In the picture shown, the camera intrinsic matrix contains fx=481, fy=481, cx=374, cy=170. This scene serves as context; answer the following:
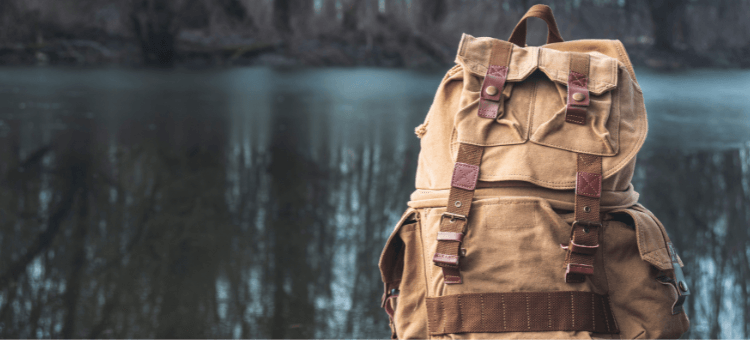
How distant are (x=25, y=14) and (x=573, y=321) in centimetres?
333

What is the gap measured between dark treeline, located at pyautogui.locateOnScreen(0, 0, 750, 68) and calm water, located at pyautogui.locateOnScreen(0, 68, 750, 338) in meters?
0.11

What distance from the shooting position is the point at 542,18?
0.69 metres

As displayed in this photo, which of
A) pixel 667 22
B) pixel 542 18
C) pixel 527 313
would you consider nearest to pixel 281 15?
pixel 667 22

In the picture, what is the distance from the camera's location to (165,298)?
2.18 meters

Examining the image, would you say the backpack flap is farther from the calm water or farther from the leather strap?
the calm water

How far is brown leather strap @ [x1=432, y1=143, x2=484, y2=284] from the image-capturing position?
22.7 inches

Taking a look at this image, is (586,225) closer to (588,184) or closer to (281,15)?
(588,184)

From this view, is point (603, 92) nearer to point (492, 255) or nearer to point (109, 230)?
point (492, 255)

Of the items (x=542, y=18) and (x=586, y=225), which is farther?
(x=542, y=18)

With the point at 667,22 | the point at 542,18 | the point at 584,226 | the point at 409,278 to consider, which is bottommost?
the point at 409,278

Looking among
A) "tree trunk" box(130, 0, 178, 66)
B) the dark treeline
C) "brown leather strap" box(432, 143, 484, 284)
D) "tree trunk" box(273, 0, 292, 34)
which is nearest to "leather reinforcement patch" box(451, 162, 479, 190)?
"brown leather strap" box(432, 143, 484, 284)

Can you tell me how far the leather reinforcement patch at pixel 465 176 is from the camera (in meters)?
0.58

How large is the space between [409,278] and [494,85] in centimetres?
28

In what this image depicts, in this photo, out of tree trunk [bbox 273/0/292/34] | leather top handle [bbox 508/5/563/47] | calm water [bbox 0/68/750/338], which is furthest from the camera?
tree trunk [bbox 273/0/292/34]
